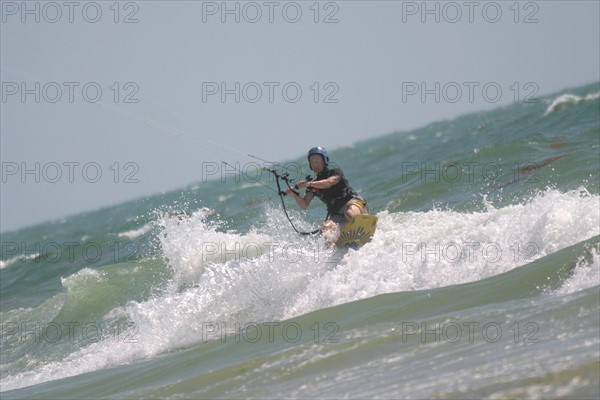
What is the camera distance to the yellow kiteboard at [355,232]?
12.4 meters

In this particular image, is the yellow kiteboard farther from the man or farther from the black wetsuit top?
the black wetsuit top

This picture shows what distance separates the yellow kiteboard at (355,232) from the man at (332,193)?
10cm

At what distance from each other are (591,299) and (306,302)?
440cm

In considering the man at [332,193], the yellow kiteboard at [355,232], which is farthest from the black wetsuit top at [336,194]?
the yellow kiteboard at [355,232]

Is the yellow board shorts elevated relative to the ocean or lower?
elevated

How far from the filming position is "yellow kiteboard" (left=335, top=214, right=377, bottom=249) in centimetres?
1235

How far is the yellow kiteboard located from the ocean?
0.19 meters

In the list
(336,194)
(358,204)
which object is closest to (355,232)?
(358,204)

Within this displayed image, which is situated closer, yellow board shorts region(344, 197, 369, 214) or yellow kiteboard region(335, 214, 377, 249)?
yellow kiteboard region(335, 214, 377, 249)

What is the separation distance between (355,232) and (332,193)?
2.16ft

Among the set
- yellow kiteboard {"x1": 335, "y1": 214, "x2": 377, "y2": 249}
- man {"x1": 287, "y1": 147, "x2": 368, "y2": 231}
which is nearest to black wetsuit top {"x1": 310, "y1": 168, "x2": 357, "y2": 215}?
man {"x1": 287, "y1": 147, "x2": 368, "y2": 231}

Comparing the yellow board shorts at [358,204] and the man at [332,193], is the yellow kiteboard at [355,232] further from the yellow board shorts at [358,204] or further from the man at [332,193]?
the yellow board shorts at [358,204]

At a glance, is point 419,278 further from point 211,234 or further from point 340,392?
point 211,234

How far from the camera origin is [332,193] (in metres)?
12.6
